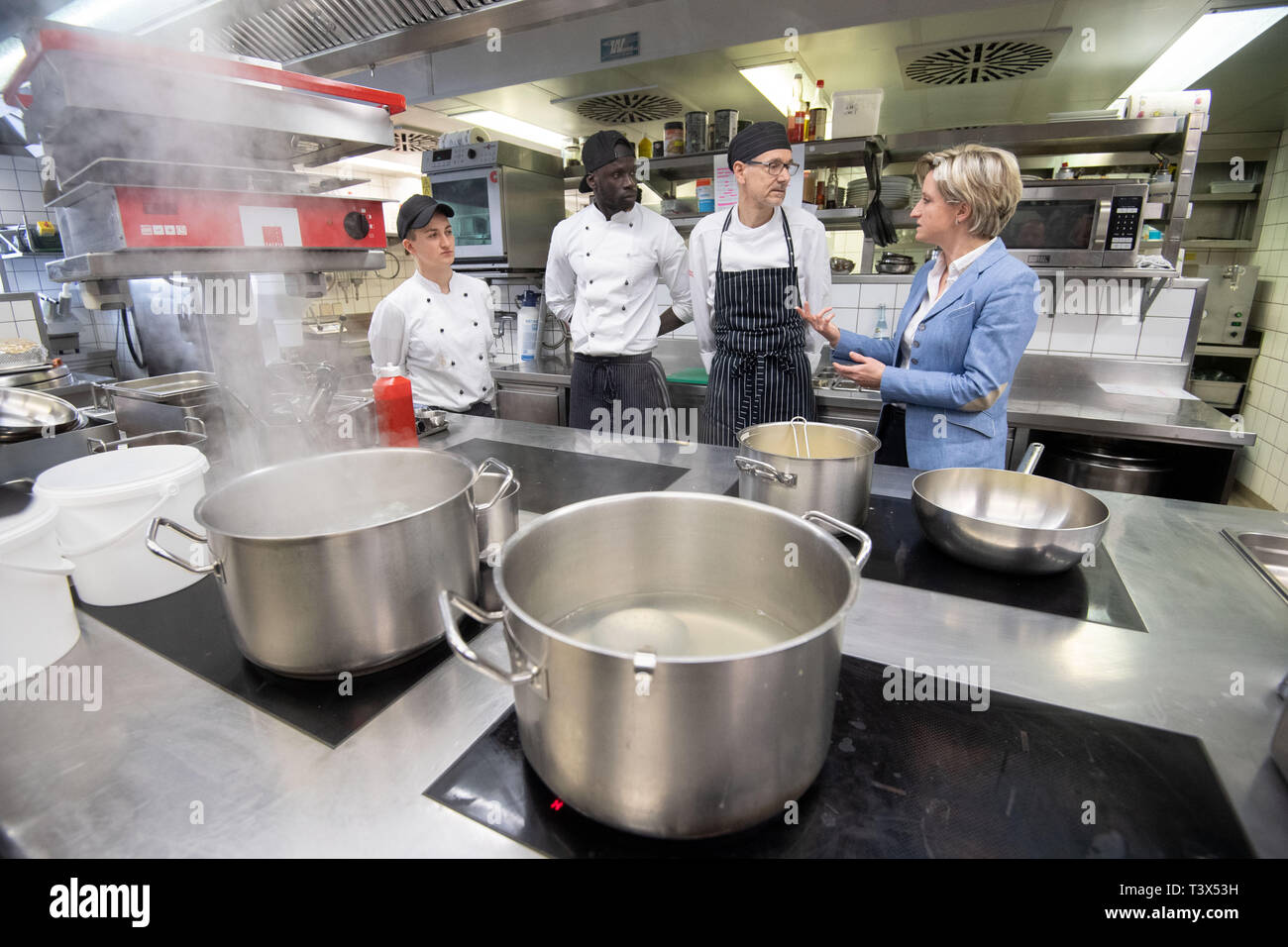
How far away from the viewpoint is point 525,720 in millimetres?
573

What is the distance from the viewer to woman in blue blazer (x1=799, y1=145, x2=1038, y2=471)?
1600 millimetres

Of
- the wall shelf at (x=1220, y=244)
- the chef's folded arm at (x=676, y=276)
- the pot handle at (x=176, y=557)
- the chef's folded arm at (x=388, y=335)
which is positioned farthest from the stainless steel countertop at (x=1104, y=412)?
the wall shelf at (x=1220, y=244)

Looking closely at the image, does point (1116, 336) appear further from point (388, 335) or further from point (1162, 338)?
point (388, 335)

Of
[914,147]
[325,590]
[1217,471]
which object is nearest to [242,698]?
[325,590]

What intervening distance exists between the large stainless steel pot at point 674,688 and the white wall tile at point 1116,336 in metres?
3.11

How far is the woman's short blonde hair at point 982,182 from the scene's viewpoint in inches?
63.4

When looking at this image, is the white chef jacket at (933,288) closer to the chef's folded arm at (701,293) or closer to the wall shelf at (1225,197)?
the chef's folded arm at (701,293)

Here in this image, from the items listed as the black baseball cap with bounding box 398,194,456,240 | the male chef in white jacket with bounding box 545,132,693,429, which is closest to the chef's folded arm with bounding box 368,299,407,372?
the black baseball cap with bounding box 398,194,456,240

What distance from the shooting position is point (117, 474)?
2.94ft

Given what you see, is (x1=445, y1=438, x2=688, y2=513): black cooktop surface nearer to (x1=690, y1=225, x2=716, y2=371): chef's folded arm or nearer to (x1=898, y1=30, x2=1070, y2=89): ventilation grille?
(x1=690, y1=225, x2=716, y2=371): chef's folded arm

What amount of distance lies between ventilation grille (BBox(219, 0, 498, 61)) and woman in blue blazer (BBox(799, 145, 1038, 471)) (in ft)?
4.73

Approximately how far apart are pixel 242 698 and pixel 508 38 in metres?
2.55
